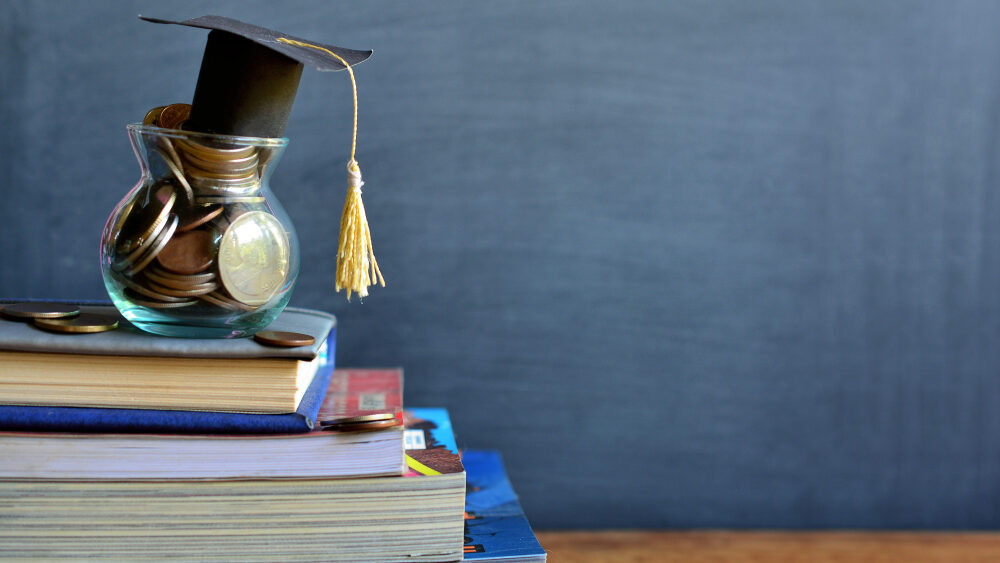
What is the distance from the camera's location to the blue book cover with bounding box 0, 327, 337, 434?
0.55 metres

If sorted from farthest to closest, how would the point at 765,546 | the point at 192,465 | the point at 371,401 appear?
the point at 765,546, the point at 371,401, the point at 192,465

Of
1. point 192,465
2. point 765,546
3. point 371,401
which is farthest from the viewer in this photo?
point 765,546

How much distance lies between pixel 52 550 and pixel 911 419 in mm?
897

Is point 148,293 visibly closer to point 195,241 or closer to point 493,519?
point 195,241

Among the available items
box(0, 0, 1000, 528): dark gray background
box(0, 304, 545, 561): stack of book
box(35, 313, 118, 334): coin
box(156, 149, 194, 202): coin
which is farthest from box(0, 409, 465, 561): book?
box(0, 0, 1000, 528): dark gray background

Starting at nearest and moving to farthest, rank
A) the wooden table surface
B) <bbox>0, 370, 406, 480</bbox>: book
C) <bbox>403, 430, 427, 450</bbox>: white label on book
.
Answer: <bbox>0, 370, 406, 480</bbox>: book
<bbox>403, 430, 427, 450</bbox>: white label on book
the wooden table surface

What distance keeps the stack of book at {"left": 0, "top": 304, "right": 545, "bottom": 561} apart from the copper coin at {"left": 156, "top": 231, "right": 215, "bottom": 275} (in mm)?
56

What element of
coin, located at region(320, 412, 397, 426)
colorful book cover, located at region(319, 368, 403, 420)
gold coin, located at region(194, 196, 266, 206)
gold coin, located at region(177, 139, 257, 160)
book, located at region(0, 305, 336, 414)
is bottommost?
colorful book cover, located at region(319, 368, 403, 420)

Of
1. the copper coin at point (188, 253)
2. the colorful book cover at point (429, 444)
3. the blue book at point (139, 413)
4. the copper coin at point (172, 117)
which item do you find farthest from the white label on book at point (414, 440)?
the copper coin at point (172, 117)

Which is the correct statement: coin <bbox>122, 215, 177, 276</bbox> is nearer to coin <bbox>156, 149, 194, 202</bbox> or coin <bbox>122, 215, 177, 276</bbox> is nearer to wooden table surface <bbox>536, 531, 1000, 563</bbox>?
coin <bbox>156, 149, 194, 202</bbox>

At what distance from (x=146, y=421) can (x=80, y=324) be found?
0.11m

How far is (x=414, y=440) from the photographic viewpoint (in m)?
0.68

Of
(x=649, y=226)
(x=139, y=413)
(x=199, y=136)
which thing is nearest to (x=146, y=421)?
(x=139, y=413)

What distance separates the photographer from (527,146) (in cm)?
87
